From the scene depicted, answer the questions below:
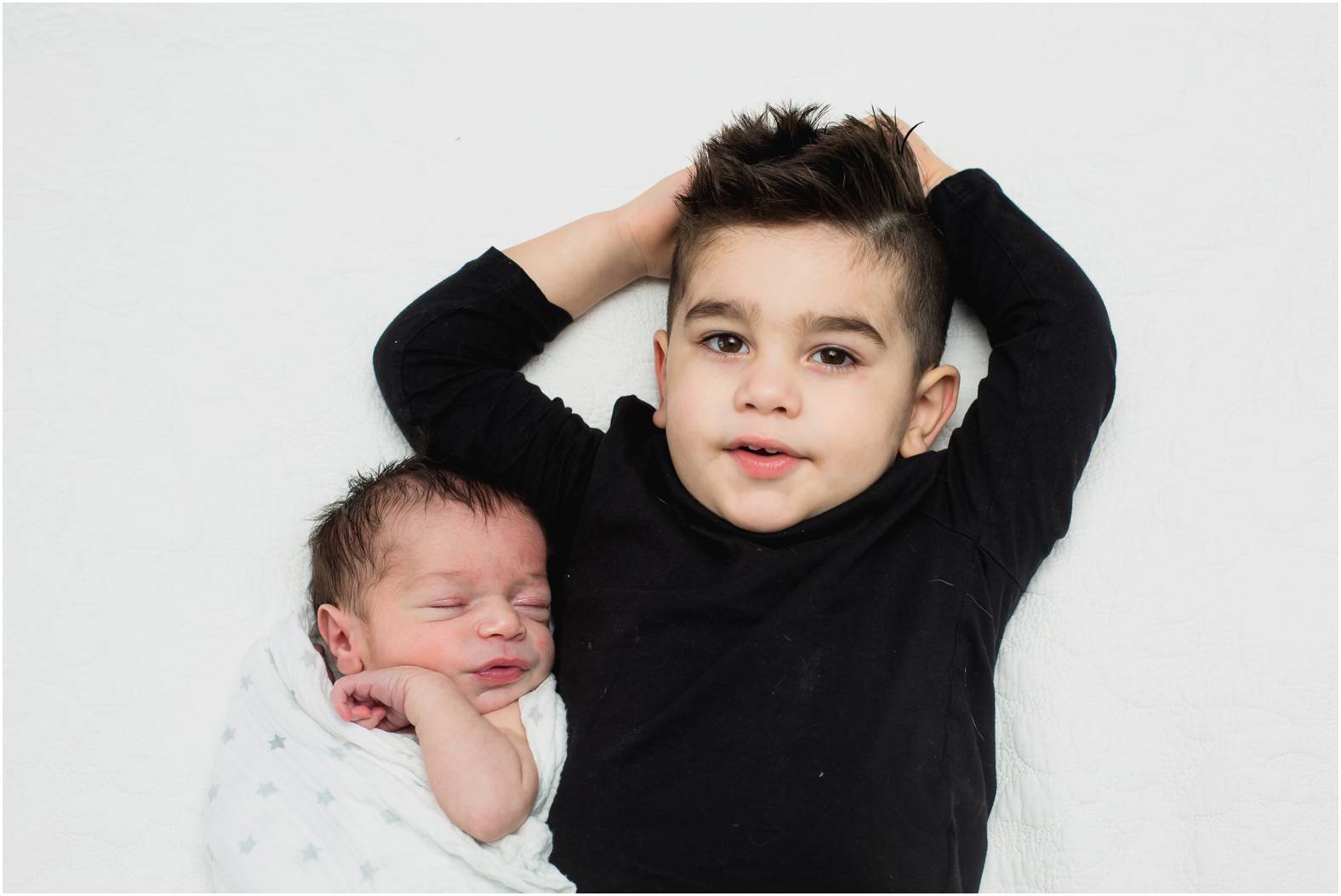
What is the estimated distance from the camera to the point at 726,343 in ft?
3.97

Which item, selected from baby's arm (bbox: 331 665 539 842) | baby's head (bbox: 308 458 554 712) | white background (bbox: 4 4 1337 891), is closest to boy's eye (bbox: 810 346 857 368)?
white background (bbox: 4 4 1337 891)

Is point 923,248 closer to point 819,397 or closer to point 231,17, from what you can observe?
point 819,397

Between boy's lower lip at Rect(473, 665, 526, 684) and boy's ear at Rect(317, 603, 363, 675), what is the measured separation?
15cm

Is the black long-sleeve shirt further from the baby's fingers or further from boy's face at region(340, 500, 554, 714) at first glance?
the baby's fingers

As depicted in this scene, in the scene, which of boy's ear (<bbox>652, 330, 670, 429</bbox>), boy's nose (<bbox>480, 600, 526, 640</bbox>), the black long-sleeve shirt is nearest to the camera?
the black long-sleeve shirt

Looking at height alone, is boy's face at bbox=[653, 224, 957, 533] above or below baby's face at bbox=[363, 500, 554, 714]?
above

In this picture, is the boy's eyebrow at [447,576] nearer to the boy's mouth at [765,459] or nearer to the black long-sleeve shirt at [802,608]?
the black long-sleeve shirt at [802,608]

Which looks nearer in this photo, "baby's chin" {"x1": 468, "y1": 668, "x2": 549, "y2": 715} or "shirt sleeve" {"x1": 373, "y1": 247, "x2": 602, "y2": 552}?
"baby's chin" {"x1": 468, "y1": 668, "x2": 549, "y2": 715}

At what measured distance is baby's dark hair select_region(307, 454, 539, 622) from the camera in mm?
1245

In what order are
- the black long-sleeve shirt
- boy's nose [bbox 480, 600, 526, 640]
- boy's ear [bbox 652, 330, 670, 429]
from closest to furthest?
the black long-sleeve shirt
boy's nose [bbox 480, 600, 526, 640]
boy's ear [bbox 652, 330, 670, 429]

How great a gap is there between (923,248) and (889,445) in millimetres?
236

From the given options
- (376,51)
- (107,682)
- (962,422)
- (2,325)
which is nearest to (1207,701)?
(962,422)

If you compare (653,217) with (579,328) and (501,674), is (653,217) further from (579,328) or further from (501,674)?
(501,674)

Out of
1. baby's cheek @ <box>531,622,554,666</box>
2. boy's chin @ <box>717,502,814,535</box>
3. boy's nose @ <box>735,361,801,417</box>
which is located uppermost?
boy's nose @ <box>735,361,801,417</box>
